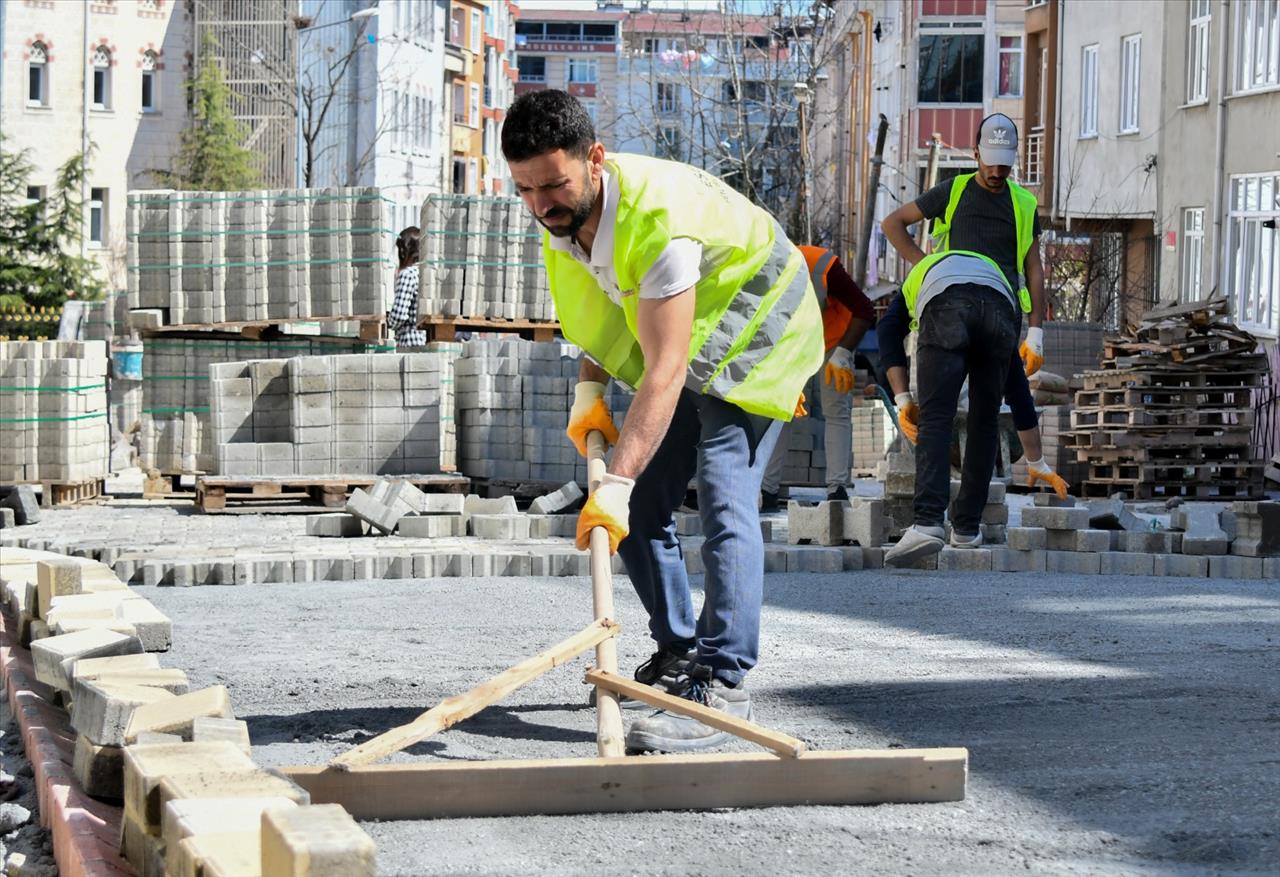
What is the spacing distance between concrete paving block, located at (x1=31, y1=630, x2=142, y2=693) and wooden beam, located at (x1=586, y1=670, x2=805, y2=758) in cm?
168

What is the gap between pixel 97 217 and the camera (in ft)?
172

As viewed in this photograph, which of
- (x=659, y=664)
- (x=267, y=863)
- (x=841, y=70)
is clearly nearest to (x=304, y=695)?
(x=659, y=664)

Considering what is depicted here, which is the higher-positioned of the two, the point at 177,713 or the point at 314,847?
the point at 314,847

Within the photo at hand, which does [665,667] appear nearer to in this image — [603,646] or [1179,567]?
[603,646]

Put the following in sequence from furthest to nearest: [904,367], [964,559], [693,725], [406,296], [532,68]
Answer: [532,68]
[406,296]
[904,367]
[964,559]
[693,725]

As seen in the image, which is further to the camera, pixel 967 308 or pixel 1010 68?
pixel 1010 68

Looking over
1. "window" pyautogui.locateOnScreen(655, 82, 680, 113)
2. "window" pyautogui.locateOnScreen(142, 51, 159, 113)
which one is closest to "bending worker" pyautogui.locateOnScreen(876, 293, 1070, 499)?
"window" pyautogui.locateOnScreen(655, 82, 680, 113)

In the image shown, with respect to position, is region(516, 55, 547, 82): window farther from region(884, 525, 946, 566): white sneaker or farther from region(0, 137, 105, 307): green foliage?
region(884, 525, 946, 566): white sneaker

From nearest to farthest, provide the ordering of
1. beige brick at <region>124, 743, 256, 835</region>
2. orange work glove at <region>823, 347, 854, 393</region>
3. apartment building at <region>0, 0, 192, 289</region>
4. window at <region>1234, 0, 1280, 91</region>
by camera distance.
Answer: beige brick at <region>124, 743, 256, 835</region> < orange work glove at <region>823, 347, 854, 393</region> < window at <region>1234, 0, 1280, 91</region> < apartment building at <region>0, 0, 192, 289</region>

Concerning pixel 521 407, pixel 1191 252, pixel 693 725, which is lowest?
pixel 693 725

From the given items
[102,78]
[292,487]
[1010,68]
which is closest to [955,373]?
[292,487]

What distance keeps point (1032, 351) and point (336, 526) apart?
13.9ft

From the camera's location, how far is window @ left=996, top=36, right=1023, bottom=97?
4562 cm

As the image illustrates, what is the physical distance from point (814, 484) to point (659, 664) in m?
9.39
